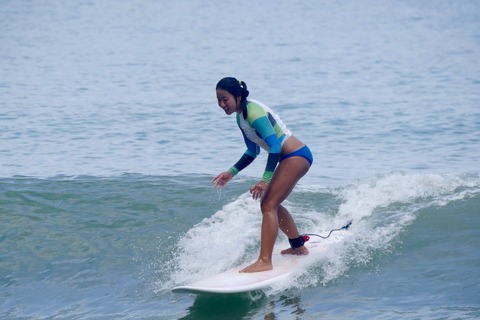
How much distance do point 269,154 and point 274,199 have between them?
1.67ft

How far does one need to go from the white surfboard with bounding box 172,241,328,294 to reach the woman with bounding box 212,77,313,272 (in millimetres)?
124

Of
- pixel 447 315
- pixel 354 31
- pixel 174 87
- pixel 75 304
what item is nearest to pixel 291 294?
pixel 447 315

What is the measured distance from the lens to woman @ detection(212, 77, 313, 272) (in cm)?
596

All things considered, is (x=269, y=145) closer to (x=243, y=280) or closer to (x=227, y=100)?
(x=227, y=100)

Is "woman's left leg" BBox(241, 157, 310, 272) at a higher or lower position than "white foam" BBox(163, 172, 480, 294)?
higher

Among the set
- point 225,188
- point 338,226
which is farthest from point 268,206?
point 225,188

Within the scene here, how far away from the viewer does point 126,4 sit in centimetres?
5941

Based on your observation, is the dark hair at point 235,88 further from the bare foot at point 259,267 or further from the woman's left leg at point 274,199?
the bare foot at point 259,267

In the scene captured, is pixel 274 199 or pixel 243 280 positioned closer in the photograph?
pixel 243 280

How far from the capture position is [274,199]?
6223mm

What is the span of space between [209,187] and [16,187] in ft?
10.3

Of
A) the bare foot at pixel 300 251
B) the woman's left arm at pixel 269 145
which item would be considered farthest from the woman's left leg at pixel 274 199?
the bare foot at pixel 300 251

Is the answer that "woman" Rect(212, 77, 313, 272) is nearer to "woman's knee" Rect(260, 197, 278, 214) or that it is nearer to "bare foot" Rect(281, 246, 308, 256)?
"woman's knee" Rect(260, 197, 278, 214)

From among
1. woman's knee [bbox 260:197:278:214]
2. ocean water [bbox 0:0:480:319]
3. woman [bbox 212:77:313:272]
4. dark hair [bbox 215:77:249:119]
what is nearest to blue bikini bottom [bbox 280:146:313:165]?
woman [bbox 212:77:313:272]
